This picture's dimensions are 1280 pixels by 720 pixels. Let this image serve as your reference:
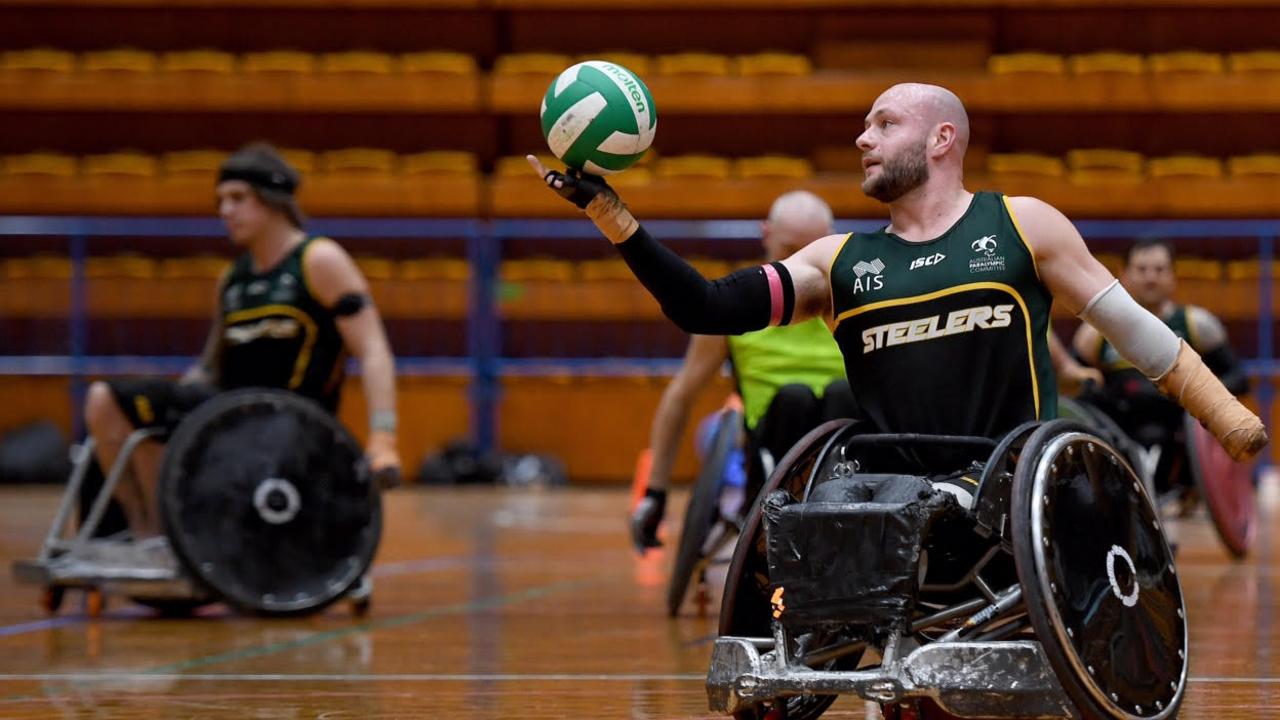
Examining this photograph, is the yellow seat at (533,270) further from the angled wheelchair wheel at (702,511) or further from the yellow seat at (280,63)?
the angled wheelchair wheel at (702,511)

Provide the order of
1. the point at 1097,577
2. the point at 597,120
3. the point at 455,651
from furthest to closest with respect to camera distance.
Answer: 1. the point at 455,651
2. the point at 597,120
3. the point at 1097,577

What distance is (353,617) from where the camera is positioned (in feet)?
17.6

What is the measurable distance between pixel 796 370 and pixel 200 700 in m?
2.25

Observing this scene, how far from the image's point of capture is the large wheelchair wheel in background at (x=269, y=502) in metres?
5.00

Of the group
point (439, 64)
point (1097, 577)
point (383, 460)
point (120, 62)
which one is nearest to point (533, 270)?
point (439, 64)

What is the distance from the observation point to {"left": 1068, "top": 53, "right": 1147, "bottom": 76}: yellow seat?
1477 cm

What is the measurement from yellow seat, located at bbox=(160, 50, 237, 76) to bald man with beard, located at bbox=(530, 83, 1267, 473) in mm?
12613

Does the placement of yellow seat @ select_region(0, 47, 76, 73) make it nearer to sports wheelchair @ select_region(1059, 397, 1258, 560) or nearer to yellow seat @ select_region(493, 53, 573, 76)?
yellow seat @ select_region(493, 53, 573, 76)

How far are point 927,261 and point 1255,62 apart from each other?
12914 mm

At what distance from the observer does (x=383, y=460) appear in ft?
16.9

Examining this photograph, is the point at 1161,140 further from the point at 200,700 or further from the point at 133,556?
the point at 200,700

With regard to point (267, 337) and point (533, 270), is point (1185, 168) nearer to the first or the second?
point (533, 270)

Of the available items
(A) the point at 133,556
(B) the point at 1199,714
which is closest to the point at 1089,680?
(B) the point at 1199,714

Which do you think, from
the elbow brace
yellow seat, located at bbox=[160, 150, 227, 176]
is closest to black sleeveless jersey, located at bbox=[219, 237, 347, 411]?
the elbow brace
